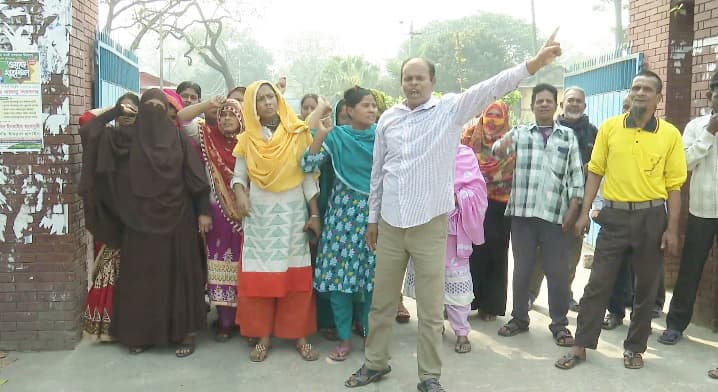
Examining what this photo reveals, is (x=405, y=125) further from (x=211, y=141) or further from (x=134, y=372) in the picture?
(x=134, y=372)

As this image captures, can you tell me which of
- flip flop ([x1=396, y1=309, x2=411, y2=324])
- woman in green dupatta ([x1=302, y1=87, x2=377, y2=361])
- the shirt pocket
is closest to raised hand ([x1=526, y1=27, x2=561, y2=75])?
woman in green dupatta ([x1=302, y1=87, x2=377, y2=361])

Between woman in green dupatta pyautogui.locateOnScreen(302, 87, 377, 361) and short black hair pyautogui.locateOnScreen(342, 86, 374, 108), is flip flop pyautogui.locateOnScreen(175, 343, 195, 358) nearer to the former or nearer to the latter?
woman in green dupatta pyautogui.locateOnScreen(302, 87, 377, 361)

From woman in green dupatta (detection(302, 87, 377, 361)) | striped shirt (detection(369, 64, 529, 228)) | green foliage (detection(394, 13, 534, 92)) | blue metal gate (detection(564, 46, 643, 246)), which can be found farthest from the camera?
green foliage (detection(394, 13, 534, 92))

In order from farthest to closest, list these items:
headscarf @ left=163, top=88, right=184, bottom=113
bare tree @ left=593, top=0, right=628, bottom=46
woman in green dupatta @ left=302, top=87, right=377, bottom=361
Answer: bare tree @ left=593, top=0, right=628, bottom=46 < headscarf @ left=163, top=88, right=184, bottom=113 < woman in green dupatta @ left=302, top=87, right=377, bottom=361

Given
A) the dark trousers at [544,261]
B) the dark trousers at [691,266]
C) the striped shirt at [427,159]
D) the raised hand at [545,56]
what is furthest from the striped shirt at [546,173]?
the raised hand at [545,56]

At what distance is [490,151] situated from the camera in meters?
5.23

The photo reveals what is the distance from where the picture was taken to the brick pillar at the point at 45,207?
452 centimetres

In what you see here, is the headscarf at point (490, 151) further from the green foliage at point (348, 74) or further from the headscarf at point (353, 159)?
the green foliage at point (348, 74)

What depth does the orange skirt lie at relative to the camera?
459cm

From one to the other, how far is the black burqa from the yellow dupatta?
1.41ft

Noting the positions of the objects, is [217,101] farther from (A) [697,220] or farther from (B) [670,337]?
(B) [670,337]

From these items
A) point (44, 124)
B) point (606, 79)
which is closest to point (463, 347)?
point (44, 124)

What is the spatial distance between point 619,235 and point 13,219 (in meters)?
4.07

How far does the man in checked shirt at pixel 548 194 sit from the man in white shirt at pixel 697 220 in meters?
0.81
